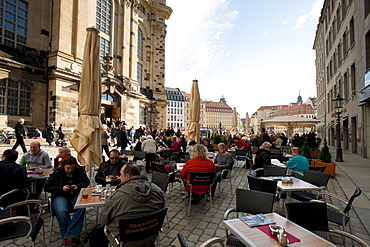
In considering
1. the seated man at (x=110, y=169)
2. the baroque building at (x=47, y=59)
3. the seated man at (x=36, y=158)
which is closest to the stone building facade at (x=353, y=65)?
the seated man at (x=110, y=169)

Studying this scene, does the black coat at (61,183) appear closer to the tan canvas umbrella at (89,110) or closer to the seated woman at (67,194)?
the seated woman at (67,194)

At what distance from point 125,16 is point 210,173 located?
23493 millimetres

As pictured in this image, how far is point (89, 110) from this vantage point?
502 centimetres

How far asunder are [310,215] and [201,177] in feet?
6.96

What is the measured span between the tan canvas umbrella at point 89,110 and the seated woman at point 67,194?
129 centimetres

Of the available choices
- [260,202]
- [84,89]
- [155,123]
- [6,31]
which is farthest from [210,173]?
[155,123]

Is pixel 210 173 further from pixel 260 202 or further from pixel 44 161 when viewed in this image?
pixel 44 161

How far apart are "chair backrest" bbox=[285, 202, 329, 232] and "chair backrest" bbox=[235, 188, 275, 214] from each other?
0.30 meters

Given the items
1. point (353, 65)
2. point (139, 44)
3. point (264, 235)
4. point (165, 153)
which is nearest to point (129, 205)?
point (264, 235)

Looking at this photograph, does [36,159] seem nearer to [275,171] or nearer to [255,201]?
[255,201]

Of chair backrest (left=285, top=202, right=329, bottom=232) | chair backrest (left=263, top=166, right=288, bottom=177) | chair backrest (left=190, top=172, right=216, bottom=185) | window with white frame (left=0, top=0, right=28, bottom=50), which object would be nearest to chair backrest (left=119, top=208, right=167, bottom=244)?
chair backrest (left=285, top=202, right=329, bottom=232)

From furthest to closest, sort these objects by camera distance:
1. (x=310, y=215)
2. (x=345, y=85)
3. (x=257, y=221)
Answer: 1. (x=345, y=85)
2. (x=310, y=215)
3. (x=257, y=221)

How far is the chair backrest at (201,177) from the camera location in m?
4.25

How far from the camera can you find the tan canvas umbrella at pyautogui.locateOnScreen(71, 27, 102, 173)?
4867 mm
